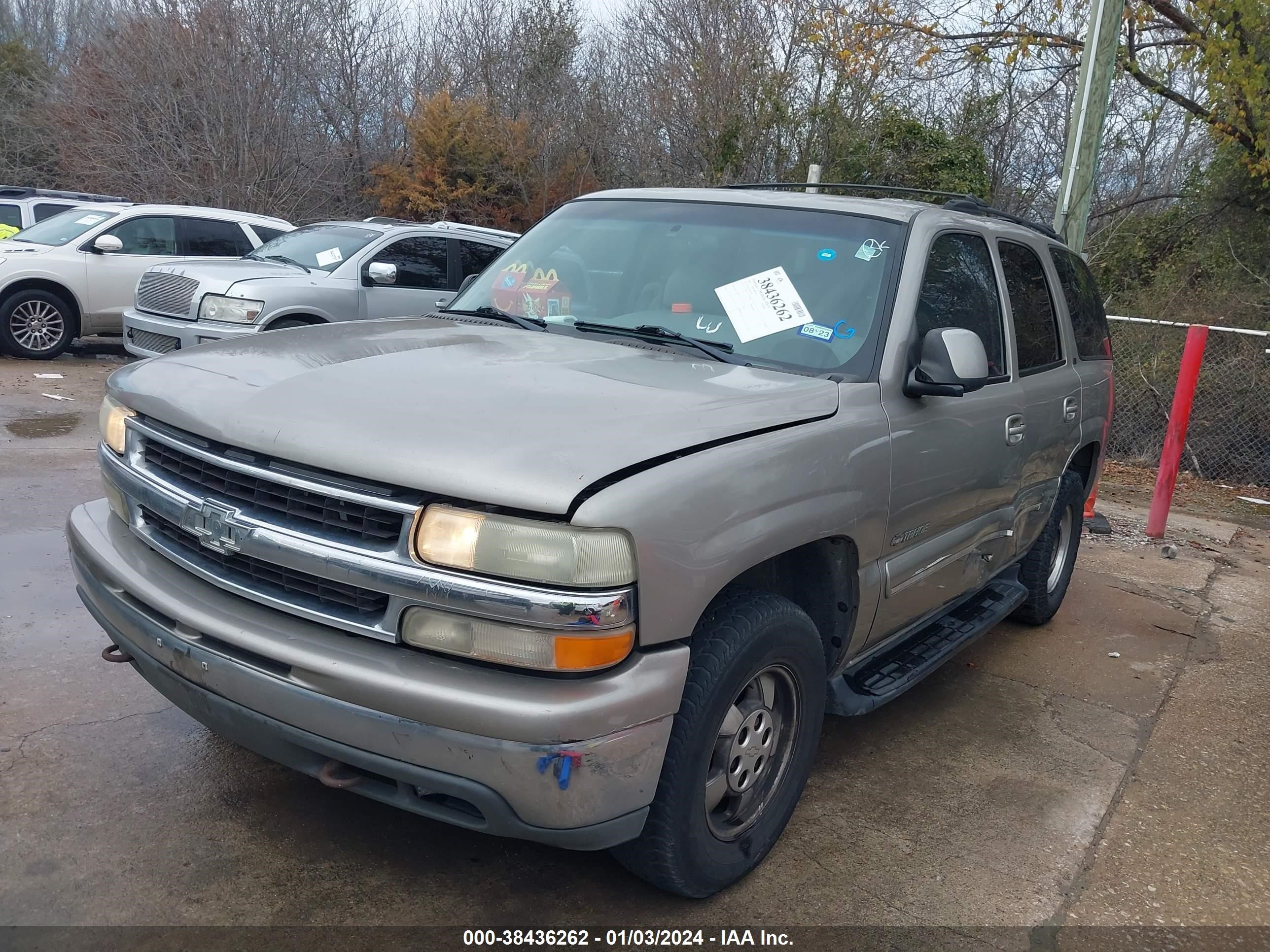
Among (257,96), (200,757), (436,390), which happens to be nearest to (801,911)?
(436,390)

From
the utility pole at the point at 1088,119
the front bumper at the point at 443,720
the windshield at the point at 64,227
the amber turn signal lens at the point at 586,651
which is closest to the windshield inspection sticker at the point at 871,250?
the front bumper at the point at 443,720

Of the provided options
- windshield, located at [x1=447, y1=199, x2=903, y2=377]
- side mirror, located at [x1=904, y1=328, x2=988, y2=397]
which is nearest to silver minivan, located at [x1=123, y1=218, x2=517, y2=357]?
windshield, located at [x1=447, y1=199, x2=903, y2=377]

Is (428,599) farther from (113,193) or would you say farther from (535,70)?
(535,70)

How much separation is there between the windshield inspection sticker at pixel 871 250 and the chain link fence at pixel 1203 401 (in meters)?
7.31

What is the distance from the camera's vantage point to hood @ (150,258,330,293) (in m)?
9.12

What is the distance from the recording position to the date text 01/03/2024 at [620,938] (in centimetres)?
274

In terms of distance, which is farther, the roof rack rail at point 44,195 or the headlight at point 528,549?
the roof rack rail at point 44,195

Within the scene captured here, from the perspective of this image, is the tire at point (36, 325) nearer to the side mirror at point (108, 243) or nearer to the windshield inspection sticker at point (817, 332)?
the side mirror at point (108, 243)

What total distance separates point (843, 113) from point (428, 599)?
17.3 meters

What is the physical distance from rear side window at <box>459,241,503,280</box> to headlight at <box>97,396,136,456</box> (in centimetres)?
748

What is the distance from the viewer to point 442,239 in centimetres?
1048

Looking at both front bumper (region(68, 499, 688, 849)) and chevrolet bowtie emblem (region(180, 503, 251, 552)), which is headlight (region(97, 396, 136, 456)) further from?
front bumper (region(68, 499, 688, 849))

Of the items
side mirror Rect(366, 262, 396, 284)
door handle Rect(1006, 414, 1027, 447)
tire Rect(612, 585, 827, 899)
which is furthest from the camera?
side mirror Rect(366, 262, 396, 284)

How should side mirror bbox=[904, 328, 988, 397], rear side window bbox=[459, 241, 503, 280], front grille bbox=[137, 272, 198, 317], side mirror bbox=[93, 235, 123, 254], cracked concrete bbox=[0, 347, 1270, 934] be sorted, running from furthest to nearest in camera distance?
side mirror bbox=[93, 235, 123, 254]
rear side window bbox=[459, 241, 503, 280]
front grille bbox=[137, 272, 198, 317]
side mirror bbox=[904, 328, 988, 397]
cracked concrete bbox=[0, 347, 1270, 934]
